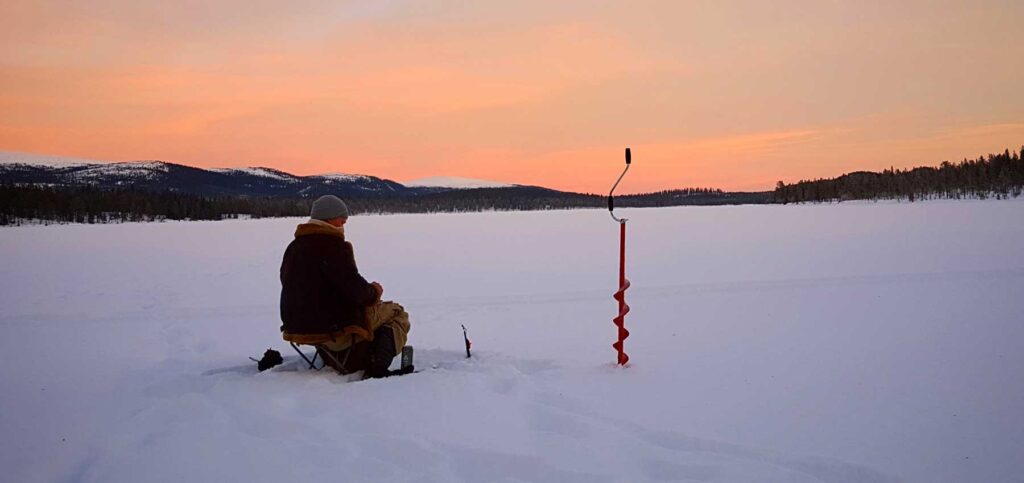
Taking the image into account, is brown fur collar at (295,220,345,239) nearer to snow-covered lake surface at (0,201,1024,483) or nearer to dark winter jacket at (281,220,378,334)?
dark winter jacket at (281,220,378,334)

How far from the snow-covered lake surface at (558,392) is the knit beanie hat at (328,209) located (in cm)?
131

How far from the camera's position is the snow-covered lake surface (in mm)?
3219

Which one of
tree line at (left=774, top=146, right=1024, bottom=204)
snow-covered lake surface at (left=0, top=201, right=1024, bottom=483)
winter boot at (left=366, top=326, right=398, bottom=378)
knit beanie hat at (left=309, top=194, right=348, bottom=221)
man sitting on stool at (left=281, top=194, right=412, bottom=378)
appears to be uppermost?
tree line at (left=774, top=146, right=1024, bottom=204)

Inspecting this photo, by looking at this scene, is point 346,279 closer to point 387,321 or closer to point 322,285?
point 322,285

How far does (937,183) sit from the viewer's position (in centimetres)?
7119

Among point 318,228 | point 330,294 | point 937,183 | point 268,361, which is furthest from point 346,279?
point 937,183

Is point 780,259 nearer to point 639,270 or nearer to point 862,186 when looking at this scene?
point 639,270

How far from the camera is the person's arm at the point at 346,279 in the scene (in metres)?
4.55

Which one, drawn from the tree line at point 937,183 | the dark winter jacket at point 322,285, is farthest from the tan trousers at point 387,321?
the tree line at point 937,183

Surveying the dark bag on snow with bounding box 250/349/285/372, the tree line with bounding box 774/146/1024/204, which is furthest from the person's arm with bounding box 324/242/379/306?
the tree line with bounding box 774/146/1024/204

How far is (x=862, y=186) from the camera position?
82938 mm

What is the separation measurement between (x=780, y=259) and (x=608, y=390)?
11260 millimetres

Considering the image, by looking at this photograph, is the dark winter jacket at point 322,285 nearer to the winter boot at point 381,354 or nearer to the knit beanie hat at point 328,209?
the knit beanie hat at point 328,209

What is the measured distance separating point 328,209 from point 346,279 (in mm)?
612
